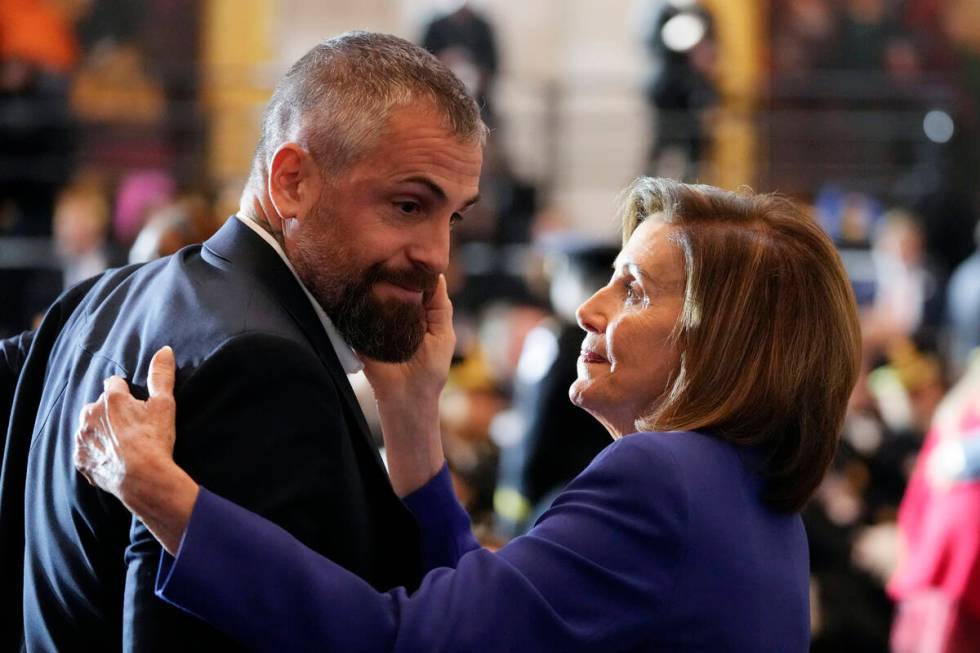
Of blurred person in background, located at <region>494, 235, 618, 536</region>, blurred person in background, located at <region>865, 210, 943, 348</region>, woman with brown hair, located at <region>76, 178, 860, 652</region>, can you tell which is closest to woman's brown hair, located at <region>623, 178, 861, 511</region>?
woman with brown hair, located at <region>76, 178, 860, 652</region>

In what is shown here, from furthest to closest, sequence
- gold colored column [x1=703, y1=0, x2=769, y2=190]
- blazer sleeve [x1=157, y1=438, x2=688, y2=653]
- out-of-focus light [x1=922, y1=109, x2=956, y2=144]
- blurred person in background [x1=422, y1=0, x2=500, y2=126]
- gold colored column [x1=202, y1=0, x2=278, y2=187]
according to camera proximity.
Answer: gold colored column [x1=202, y1=0, x2=278, y2=187]
out-of-focus light [x1=922, y1=109, x2=956, y2=144]
gold colored column [x1=703, y1=0, x2=769, y2=190]
blurred person in background [x1=422, y1=0, x2=500, y2=126]
blazer sleeve [x1=157, y1=438, x2=688, y2=653]

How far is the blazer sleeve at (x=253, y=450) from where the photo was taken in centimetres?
191

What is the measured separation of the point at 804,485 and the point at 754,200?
0.45 metres

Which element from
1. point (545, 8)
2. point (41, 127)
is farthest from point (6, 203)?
point (545, 8)

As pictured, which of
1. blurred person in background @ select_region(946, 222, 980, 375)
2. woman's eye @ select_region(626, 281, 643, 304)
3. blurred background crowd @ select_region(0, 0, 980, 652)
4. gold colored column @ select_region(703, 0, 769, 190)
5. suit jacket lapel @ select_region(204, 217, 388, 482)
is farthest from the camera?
gold colored column @ select_region(703, 0, 769, 190)

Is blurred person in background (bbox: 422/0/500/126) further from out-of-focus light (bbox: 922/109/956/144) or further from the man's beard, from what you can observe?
the man's beard

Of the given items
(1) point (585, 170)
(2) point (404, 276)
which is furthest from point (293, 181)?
(1) point (585, 170)

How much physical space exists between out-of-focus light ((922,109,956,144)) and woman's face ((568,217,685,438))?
27.8 feet

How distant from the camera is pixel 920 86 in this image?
11.1 m

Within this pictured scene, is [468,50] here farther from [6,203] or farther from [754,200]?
[754,200]

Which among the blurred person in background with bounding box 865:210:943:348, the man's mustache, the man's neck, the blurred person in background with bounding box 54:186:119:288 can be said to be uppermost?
the man's neck

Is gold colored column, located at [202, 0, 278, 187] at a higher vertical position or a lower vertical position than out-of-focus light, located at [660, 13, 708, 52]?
lower

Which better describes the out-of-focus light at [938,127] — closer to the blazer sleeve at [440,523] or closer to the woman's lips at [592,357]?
the blazer sleeve at [440,523]

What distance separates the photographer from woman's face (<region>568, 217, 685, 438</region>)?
2303mm
